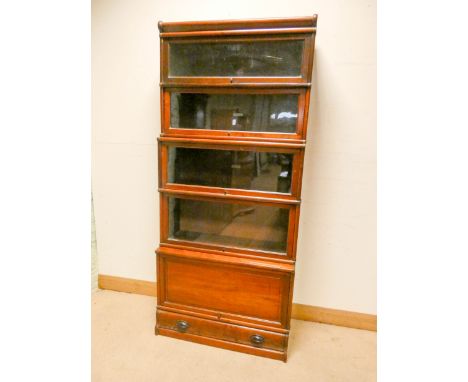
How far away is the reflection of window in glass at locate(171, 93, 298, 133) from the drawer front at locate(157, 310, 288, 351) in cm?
107

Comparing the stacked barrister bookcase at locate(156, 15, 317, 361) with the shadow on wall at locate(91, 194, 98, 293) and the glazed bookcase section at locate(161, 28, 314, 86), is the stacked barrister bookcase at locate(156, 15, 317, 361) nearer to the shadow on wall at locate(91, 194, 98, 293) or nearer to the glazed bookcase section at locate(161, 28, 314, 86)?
the glazed bookcase section at locate(161, 28, 314, 86)

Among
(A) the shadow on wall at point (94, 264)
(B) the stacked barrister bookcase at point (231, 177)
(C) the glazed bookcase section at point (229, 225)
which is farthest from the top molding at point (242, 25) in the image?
(A) the shadow on wall at point (94, 264)

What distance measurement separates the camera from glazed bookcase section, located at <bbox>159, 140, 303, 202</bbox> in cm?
158

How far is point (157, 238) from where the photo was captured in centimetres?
215

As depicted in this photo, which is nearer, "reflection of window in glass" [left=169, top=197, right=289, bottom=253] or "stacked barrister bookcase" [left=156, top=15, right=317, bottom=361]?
"stacked barrister bookcase" [left=156, top=15, right=317, bottom=361]

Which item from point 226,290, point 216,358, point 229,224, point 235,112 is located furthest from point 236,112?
point 216,358

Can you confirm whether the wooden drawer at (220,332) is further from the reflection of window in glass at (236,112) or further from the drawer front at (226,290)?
the reflection of window in glass at (236,112)

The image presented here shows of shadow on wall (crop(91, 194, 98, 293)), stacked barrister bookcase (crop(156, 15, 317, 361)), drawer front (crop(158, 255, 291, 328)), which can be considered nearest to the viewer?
stacked barrister bookcase (crop(156, 15, 317, 361))

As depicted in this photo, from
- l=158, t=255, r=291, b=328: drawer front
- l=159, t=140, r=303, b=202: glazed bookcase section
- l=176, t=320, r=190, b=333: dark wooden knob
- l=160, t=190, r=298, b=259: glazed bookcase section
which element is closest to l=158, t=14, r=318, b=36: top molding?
l=159, t=140, r=303, b=202: glazed bookcase section

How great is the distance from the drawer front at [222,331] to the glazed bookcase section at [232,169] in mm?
726

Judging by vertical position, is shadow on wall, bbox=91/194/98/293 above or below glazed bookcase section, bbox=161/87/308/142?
below

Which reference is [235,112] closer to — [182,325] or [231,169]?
[231,169]
